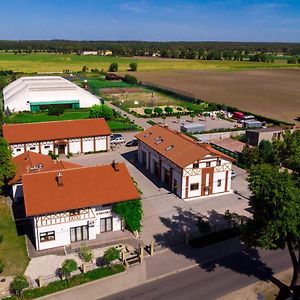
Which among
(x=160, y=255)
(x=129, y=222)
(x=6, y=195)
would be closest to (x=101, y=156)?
(x=6, y=195)

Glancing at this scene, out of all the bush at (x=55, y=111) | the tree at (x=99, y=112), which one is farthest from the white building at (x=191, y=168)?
the bush at (x=55, y=111)

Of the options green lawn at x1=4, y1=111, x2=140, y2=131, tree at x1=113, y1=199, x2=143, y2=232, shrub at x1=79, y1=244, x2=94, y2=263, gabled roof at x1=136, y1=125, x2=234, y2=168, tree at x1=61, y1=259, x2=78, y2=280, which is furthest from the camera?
green lawn at x1=4, y1=111, x2=140, y2=131

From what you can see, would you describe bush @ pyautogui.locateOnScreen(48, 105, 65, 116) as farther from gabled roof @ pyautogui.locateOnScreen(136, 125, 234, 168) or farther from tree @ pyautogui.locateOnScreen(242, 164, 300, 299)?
tree @ pyautogui.locateOnScreen(242, 164, 300, 299)

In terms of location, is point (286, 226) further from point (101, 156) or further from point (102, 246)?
point (101, 156)

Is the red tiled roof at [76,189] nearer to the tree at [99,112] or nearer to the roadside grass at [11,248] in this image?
the roadside grass at [11,248]

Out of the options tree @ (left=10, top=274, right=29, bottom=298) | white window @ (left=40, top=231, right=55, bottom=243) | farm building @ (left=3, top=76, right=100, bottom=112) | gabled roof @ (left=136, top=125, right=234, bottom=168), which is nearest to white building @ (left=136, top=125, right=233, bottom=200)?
gabled roof @ (left=136, top=125, right=234, bottom=168)

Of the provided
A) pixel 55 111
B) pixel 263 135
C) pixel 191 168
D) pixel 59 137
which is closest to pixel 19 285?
pixel 191 168

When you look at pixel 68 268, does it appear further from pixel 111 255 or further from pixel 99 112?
pixel 99 112
